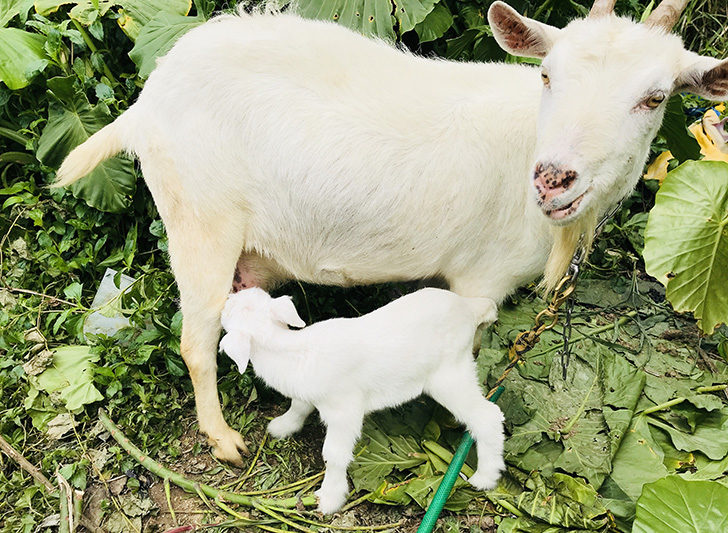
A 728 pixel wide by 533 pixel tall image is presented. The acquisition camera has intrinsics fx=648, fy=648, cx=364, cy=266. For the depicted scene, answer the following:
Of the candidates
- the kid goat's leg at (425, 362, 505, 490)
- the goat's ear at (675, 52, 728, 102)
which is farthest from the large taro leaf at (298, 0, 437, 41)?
the kid goat's leg at (425, 362, 505, 490)

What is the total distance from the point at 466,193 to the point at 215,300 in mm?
1193

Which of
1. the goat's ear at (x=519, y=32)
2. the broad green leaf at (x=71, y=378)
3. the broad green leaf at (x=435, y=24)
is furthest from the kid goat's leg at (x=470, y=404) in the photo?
the broad green leaf at (x=435, y=24)

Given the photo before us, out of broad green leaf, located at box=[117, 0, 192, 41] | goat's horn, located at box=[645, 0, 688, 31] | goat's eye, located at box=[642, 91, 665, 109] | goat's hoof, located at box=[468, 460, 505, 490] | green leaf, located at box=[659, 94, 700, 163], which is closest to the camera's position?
goat's eye, located at box=[642, 91, 665, 109]

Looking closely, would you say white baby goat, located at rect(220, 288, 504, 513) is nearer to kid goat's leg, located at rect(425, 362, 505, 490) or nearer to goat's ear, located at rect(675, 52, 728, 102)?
kid goat's leg, located at rect(425, 362, 505, 490)

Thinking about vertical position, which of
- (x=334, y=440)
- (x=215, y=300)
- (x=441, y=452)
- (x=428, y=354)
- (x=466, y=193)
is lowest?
(x=441, y=452)

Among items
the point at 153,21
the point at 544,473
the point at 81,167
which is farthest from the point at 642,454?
the point at 153,21

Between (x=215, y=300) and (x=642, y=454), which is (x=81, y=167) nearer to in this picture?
(x=215, y=300)

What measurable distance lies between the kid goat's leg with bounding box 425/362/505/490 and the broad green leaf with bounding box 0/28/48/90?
2824 mm

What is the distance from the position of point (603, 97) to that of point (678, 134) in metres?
1.68

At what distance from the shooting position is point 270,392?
10.9 feet

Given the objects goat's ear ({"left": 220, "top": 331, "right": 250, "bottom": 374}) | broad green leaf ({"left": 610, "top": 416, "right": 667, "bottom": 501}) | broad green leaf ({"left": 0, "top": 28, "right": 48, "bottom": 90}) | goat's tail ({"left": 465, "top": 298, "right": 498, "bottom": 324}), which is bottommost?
broad green leaf ({"left": 610, "top": 416, "right": 667, "bottom": 501})

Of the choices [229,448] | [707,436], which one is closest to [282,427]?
[229,448]

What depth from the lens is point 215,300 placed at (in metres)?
2.88

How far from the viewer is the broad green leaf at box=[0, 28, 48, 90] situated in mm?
3611
